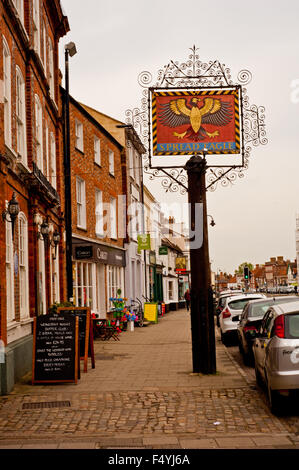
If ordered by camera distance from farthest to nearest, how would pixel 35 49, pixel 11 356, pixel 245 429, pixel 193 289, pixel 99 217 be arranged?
pixel 99 217 → pixel 35 49 → pixel 193 289 → pixel 11 356 → pixel 245 429

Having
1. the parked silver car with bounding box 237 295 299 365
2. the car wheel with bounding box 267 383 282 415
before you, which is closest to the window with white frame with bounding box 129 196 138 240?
the parked silver car with bounding box 237 295 299 365

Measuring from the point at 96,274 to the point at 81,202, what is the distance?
3304 mm

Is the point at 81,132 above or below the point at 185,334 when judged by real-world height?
above

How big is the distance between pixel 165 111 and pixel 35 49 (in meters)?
4.31

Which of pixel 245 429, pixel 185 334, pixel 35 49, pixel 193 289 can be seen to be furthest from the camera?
pixel 185 334

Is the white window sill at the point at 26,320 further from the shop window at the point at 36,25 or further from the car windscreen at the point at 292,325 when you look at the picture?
the shop window at the point at 36,25

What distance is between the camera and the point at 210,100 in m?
13.5

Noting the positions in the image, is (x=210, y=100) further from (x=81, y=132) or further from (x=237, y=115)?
(x=81, y=132)

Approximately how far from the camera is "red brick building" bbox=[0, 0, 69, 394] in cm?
1228

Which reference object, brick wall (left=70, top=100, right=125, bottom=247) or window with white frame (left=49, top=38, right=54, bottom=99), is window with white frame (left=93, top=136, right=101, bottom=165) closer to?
brick wall (left=70, top=100, right=125, bottom=247)

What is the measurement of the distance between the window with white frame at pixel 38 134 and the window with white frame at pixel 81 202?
23.9ft

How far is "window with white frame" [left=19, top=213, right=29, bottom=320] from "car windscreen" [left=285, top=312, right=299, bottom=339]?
7.05 m

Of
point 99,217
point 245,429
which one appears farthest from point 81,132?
point 245,429

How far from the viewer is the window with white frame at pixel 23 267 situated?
14148 millimetres
